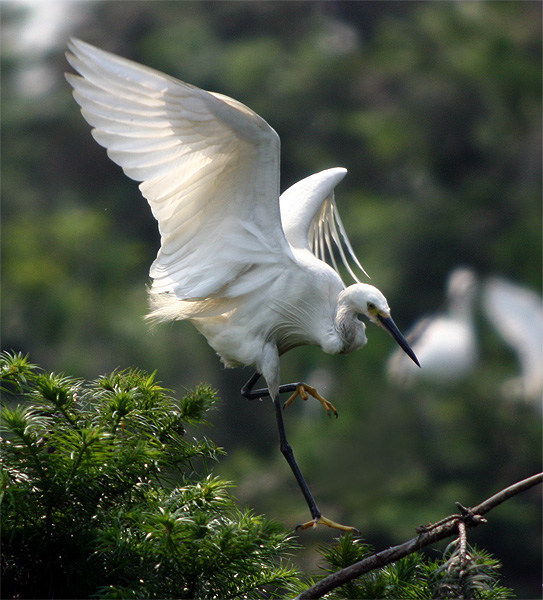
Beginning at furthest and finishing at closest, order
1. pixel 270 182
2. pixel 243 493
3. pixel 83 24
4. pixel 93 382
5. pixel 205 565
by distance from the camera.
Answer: pixel 83 24, pixel 243 493, pixel 270 182, pixel 93 382, pixel 205 565

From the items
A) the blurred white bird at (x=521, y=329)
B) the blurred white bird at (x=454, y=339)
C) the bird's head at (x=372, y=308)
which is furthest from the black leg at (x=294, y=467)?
the blurred white bird at (x=521, y=329)

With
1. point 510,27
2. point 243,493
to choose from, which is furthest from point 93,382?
point 510,27

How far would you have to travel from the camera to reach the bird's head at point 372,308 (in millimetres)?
1755

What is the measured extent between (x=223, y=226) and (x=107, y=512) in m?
0.74

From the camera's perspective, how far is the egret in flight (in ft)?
4.91

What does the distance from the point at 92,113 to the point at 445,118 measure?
865 centimetres

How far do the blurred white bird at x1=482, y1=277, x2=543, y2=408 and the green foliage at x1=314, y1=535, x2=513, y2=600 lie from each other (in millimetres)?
4913

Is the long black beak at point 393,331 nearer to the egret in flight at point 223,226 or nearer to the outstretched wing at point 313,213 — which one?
the egret in flight at point 223,226

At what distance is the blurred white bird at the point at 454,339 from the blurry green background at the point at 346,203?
0.45ft

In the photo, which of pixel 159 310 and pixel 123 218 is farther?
pixel 123 218

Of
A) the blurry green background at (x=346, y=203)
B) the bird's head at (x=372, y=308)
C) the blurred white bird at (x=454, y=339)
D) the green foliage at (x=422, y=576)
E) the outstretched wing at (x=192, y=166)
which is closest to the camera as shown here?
the green foliage at (x=422, y=576)

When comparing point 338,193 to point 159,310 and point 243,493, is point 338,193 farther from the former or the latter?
point 159,310

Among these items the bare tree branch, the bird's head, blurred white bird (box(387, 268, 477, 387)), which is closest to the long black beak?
the bird's head

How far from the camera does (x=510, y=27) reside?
981cm
